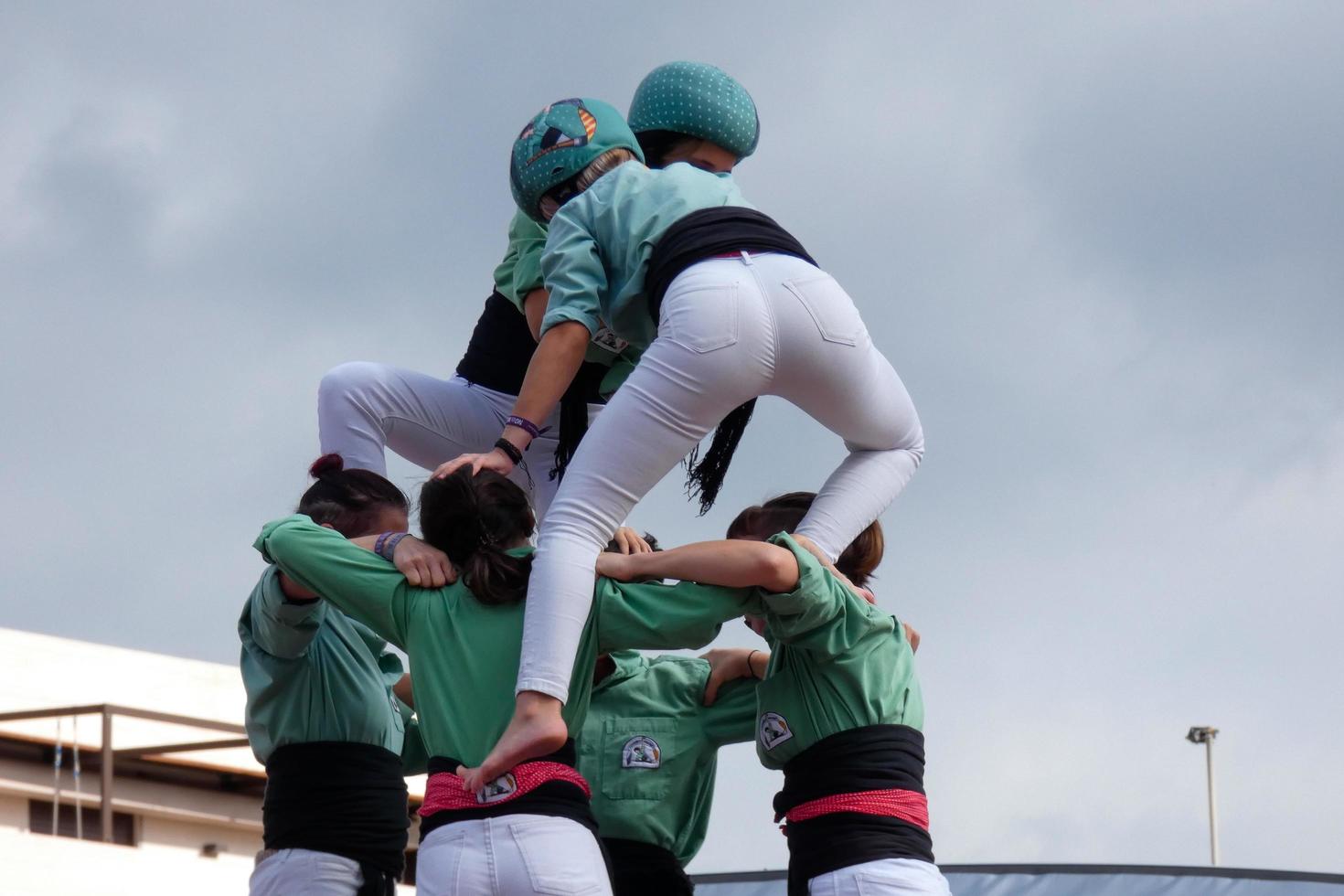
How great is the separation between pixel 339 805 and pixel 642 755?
2.12 ft

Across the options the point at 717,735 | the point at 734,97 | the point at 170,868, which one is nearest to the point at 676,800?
the point at 717,735

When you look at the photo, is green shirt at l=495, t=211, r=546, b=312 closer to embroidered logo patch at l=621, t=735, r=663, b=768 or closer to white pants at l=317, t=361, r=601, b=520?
white pants at l=317, t=361, r=601, b=520

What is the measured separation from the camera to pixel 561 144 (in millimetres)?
3900

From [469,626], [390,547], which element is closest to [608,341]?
[390,547]

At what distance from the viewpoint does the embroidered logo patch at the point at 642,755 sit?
4098 millimetres

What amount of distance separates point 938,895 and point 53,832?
41.9 ft

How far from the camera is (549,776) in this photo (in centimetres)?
334

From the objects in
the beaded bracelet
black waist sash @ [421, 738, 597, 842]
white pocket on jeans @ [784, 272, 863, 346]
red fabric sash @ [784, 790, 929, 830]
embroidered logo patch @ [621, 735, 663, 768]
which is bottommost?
black waist sash @ [421, 738, 597, 842]

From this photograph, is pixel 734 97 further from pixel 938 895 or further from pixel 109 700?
pixel 109 700

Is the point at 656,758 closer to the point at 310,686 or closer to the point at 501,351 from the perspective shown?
the point at 310,686

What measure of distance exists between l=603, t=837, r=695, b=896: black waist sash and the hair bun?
0.99 m

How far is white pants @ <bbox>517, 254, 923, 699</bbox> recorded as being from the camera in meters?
3.47

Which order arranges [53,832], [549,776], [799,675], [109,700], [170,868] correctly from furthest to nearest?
[109,700] → [53,832] → [170,868] → [799,675] → [549,776]

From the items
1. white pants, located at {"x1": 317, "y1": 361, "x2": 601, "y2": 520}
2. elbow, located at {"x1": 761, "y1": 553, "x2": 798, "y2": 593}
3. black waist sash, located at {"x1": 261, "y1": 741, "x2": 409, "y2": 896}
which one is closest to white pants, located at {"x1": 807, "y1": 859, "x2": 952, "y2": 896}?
elbow, located at {"x1": 761, "y1": 553, "x2": 798, "y2": 593}
